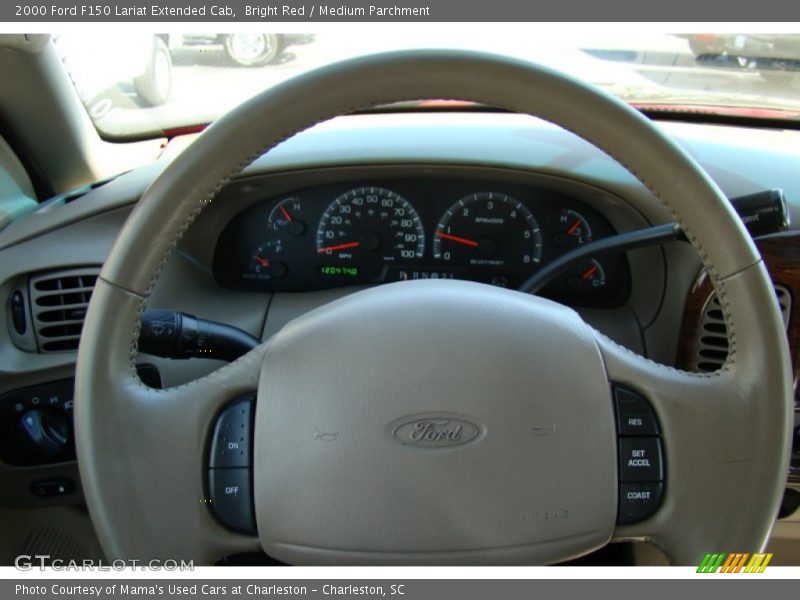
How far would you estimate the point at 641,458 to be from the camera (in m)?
1.04

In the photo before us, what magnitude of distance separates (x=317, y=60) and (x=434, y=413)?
3.73ft

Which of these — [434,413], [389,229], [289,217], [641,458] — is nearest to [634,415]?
[641,458]

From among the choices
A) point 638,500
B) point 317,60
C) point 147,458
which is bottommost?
point 638,500

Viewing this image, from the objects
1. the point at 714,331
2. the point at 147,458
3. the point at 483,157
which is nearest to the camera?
the point at 147,458

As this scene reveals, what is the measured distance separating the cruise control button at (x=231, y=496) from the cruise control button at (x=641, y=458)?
52cm

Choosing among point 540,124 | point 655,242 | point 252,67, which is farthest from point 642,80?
point 252,67

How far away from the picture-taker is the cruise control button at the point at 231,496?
1.02 m

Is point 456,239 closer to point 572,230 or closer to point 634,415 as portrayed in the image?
point 572,230

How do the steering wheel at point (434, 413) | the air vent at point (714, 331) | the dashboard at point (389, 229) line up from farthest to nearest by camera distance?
the dashboard at point (389, 229), the air vent at point (714, 331), the steering wheel at point (434, 413)

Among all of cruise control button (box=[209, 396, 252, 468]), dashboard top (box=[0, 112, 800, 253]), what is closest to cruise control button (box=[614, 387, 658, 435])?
cruise control button (box=[209, 396, 252, 468])

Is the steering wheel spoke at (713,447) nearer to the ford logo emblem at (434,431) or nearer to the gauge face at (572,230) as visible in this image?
the ford logo emblem at (434,431)

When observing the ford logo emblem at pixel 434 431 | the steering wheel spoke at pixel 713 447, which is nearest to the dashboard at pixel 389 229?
the steering wheel spoke at pixel 713 447

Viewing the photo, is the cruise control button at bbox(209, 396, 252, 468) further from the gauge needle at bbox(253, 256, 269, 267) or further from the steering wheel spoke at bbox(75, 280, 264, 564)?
the gauge needle at bbox(253, 256, 269, 267)

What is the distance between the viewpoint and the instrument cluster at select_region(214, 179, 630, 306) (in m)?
1.82
